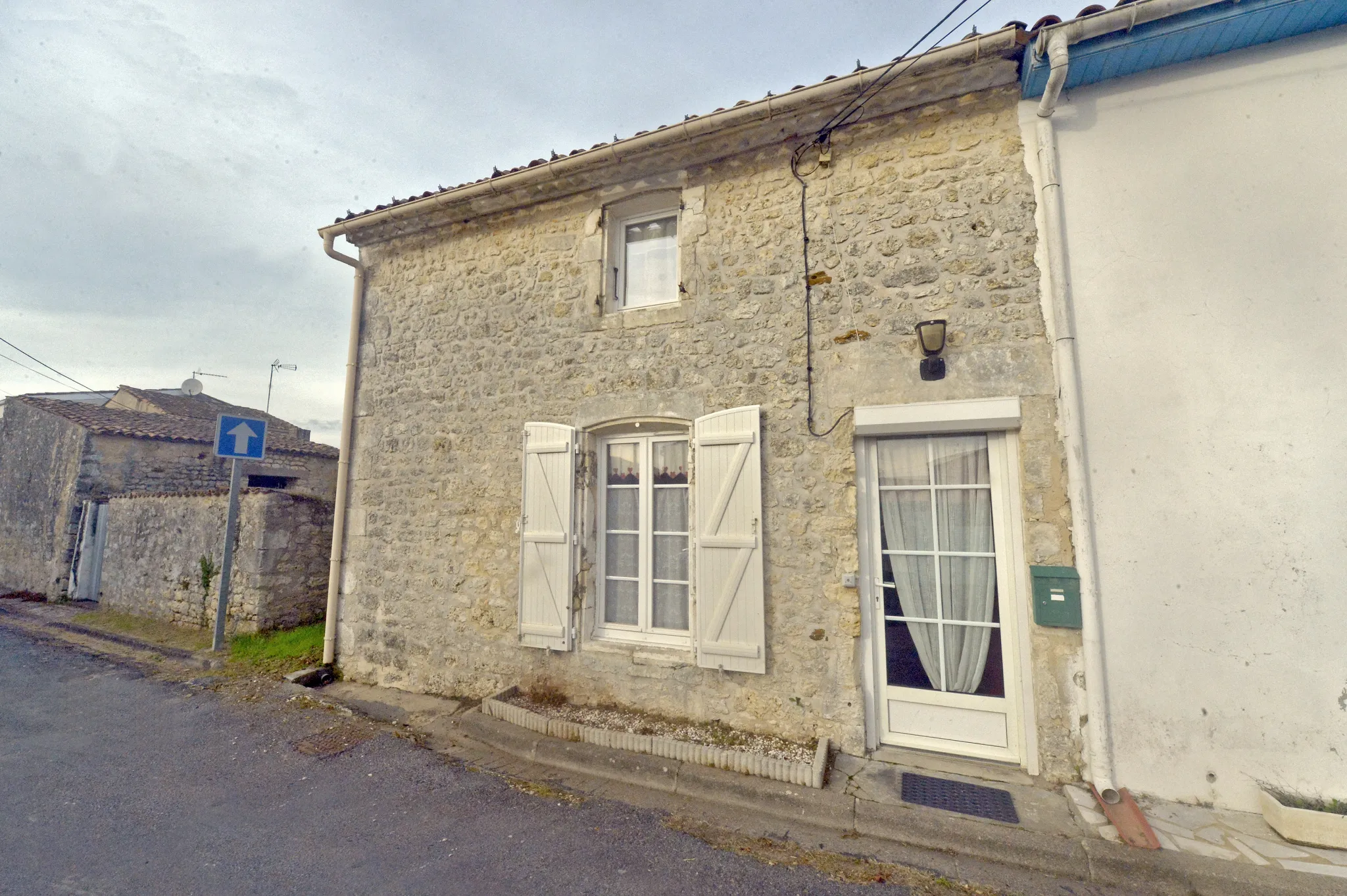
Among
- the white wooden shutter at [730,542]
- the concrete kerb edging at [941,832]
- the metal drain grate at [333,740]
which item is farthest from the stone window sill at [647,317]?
the metal drain grate at [333,740]

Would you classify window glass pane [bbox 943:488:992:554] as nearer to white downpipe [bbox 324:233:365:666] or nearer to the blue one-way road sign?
white downpipe [bbox 324:233:365:666]

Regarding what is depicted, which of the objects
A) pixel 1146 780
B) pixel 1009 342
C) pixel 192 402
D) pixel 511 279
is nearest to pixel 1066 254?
pixel 1009 342

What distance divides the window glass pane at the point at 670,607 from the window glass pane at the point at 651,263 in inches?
93.7

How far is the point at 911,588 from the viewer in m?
3.80

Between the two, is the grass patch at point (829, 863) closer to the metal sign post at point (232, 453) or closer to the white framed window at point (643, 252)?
the white framed window at point (643, 252)

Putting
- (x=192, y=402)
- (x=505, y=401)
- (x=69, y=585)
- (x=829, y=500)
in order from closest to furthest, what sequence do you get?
1. (x=829, y=500)
2. (x=505, y=401)
3. (x=69, y=585)
4. (x=192, y=402)

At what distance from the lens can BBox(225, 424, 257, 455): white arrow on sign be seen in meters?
6.47

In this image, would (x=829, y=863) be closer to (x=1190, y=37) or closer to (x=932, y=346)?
(x=932, y=346)

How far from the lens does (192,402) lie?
1552 centimetres

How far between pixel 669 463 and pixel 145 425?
12.7 meters

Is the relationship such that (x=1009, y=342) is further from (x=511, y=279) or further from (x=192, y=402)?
(x=192, y=402)

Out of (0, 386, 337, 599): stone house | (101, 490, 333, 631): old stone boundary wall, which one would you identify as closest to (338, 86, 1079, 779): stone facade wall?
(101, 490, 333, 631): old stone boundary wall

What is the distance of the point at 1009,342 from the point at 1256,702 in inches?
92.1

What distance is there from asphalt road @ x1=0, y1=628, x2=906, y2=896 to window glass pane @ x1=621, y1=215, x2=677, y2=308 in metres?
3.76
